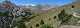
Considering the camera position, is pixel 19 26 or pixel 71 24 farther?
pixel 71 24

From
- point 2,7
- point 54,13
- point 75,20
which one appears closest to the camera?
point 2,7

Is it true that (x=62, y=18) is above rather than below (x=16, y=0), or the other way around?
below

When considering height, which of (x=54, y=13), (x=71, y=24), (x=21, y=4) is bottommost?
(x=71, y=24)

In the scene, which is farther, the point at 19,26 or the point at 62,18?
the point at 62,18

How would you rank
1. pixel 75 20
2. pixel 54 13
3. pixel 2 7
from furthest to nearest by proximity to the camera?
pixel 75 20, pixel 54 13, pixel 2 7

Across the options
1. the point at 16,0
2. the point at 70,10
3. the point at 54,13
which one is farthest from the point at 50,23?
the point at 16,0

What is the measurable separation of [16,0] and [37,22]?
420mm

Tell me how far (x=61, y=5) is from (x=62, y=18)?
0.30m

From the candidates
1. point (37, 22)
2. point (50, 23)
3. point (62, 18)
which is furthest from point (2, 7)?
point (62, 18)

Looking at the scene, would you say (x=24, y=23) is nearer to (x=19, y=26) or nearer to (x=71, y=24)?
(x=19, y=26)

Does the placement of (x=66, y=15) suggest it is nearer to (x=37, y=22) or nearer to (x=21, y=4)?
(x=37, y=22)

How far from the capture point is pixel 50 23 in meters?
2.75

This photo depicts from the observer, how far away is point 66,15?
2.90 metres

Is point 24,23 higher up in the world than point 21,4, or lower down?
lower down
